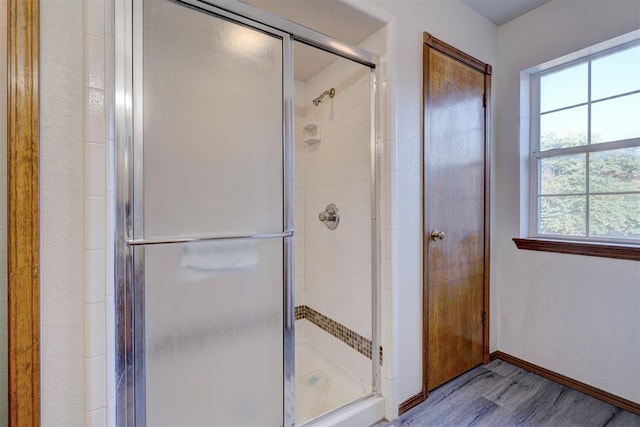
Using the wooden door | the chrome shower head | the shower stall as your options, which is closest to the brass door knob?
the wooden door

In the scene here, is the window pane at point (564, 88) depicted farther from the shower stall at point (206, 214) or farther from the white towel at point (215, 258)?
the white towel at point (215, 258)

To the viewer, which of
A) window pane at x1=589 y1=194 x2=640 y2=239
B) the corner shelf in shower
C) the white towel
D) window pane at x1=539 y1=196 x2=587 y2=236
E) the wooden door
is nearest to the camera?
the white towel

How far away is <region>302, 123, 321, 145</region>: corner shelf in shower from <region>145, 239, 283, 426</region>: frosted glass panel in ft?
4.21

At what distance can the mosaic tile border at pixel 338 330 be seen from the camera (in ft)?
5.96

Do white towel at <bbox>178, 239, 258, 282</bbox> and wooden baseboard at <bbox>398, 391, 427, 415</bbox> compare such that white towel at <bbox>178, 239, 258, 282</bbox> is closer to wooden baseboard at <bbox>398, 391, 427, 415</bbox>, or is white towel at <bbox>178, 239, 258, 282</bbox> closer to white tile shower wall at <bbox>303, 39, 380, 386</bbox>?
white tile shower wall at <bbox>303, 39, 380, 386</bbox>

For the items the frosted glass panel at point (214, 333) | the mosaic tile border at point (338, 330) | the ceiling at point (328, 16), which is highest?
the ceiling at point (328, 16)

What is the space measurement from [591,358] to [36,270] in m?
2.76

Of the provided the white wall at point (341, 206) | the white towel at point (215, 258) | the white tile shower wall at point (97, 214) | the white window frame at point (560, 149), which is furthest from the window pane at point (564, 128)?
the white tile shower wall at point (97, 214)

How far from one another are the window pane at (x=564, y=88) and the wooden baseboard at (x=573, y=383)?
1831 mm

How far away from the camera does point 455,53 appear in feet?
6.19

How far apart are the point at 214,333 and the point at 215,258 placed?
0.30 metres

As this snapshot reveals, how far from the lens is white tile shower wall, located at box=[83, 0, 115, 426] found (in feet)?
2.81

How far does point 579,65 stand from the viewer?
1.91 metres

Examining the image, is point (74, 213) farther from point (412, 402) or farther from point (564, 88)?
point (564, 88)
